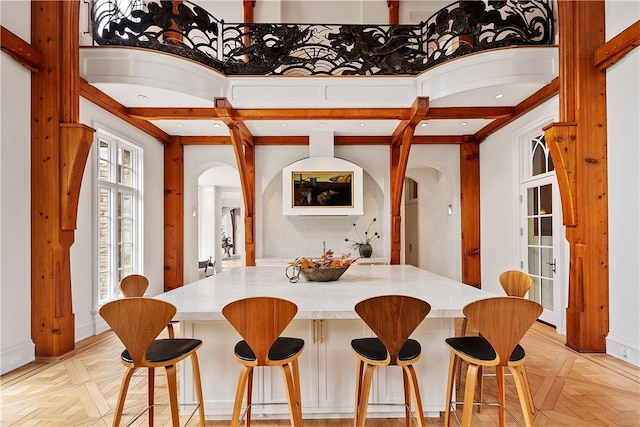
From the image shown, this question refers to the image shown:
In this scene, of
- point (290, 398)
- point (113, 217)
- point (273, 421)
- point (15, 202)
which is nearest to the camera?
point (290, 398)

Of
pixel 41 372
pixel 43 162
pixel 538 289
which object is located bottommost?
pixel 41 372

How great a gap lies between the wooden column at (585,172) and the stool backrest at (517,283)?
1.51 meters

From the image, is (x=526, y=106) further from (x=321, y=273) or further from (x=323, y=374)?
(x=323, y=374)

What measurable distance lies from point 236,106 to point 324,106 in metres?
1.17

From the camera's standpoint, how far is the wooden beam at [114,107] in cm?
423

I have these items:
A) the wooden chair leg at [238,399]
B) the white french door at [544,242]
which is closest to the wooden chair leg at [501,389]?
the wooden chair leg at [238,399]

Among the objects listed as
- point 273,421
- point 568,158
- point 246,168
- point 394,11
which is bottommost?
point 273,421

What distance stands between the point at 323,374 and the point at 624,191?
3304 mm

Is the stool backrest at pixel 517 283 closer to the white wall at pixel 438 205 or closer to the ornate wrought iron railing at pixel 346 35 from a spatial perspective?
the ornate wrought iron railing at pixel 346 35

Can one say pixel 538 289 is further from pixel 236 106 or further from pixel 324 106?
pixel 236 106

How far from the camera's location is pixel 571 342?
12.6 feet

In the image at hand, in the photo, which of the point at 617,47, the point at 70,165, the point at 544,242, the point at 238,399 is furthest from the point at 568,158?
the point at 70,165

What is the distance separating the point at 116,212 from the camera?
5.29 m

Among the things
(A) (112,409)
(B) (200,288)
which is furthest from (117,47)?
(A) (112,409)
